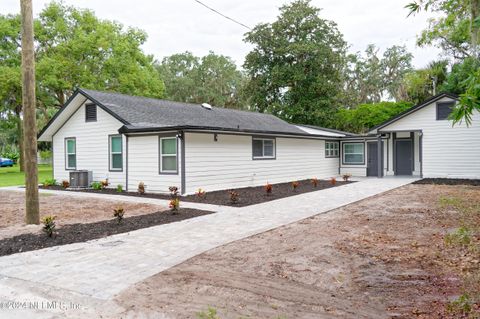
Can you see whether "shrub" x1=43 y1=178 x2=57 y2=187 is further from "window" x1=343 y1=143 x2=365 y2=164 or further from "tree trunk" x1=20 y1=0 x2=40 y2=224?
"window" x1=343 y1=143 x2=365 y2=164

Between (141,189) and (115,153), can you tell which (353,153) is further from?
(115,153)

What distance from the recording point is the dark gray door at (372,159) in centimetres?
2227

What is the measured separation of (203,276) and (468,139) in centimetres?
1747

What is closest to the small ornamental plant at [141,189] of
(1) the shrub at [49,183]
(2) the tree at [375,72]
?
(1) the shrub at [49,183]

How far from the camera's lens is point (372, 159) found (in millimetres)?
22484

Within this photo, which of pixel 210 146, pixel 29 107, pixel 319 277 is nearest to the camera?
pixel 319 277

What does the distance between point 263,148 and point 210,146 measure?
379cm

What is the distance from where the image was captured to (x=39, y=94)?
2933 centimetres

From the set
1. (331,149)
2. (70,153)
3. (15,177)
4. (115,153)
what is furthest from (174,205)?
(15,177)

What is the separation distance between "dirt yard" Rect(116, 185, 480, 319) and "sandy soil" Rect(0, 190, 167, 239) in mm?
4251

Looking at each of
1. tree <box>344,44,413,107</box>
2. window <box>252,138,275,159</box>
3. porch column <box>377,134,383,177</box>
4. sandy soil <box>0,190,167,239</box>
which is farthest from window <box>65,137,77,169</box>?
tree <box>344,44,413,107</box>

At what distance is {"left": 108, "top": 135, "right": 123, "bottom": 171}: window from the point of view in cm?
1512

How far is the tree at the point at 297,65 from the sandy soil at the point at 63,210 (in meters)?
24.3

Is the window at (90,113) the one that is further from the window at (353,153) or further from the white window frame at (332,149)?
the window at (353,153)
